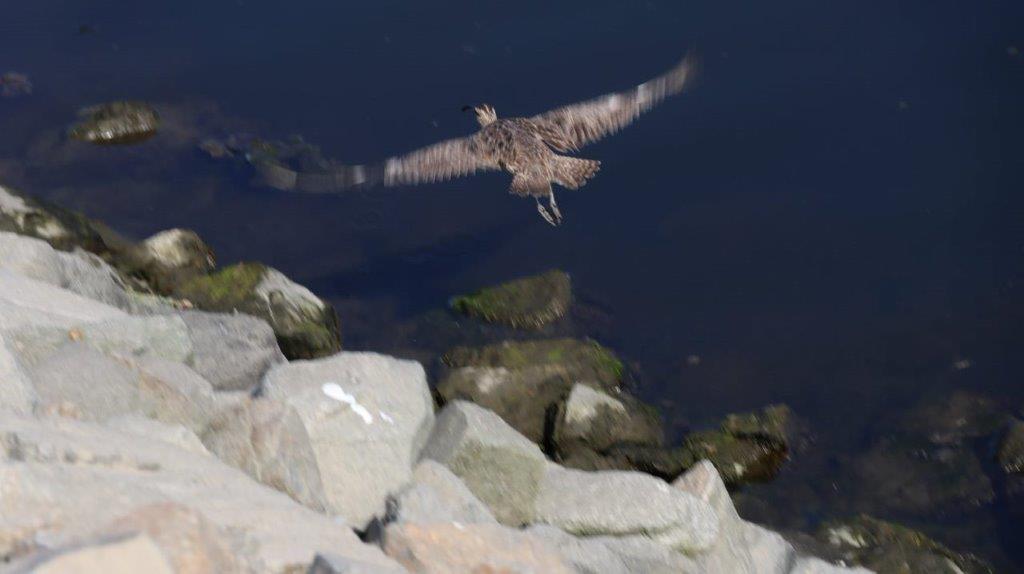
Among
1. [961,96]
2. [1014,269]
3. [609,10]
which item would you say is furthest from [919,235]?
[609,10]

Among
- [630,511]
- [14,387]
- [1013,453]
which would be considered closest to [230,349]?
[14,387]

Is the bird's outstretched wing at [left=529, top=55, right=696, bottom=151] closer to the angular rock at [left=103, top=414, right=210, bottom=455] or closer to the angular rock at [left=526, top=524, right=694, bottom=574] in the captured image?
the angular rock at [left=526, top=524, right=694, bottom=574]

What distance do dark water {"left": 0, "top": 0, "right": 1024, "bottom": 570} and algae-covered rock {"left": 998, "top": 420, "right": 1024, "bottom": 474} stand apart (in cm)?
12

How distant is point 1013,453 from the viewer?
8.52 meters

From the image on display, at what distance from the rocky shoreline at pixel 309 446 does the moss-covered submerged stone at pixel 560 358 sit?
2cm

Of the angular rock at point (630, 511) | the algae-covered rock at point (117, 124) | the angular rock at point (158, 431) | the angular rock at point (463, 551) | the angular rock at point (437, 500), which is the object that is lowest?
the algae-covered rock at point (117, 124)

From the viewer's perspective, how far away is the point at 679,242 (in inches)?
408

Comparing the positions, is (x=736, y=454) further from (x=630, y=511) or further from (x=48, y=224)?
(x=48, y=224)

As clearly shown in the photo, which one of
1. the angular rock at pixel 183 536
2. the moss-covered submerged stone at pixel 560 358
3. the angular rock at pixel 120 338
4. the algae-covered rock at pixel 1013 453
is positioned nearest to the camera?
the angular rock at pixel 183 536

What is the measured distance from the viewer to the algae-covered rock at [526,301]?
9797 millimetres

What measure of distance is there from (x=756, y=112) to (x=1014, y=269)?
2.63 metres

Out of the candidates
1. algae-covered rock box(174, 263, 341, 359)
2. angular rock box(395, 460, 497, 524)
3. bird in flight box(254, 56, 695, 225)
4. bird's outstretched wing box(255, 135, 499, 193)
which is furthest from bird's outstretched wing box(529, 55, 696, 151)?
angular rock box(395, 460, 497, 524)

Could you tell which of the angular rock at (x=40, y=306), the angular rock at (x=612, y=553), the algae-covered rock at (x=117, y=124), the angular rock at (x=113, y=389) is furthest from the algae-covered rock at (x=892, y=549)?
the algae-covered rock at (x=117, y=124)

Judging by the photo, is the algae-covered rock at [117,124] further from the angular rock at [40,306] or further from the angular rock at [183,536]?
the angular rock at [183,536]
